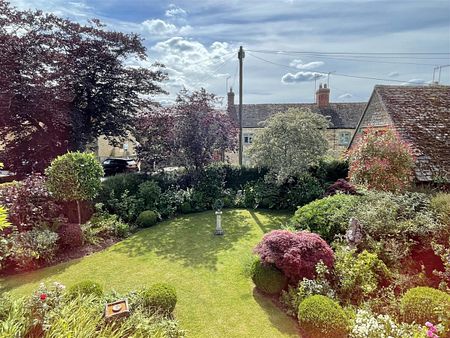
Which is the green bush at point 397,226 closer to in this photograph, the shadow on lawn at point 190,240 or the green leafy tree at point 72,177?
the shadow on lawn at point 190,240

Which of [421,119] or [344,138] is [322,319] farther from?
[344,138]

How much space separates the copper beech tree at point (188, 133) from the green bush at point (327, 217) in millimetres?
6498

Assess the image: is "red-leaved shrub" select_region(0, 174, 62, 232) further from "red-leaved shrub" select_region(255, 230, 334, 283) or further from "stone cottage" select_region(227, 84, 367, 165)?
"stone cottage" select_region(227, 84, 367, 165)

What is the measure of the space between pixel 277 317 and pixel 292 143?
27.2ft

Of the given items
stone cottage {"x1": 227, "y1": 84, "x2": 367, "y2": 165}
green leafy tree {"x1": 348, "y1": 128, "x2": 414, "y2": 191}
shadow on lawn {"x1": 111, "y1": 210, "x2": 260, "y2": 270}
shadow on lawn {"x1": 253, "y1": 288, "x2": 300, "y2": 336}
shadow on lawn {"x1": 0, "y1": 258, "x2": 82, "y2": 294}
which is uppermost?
stone cottage {"x1": 227, "y1": 84, "x2": 367, "y2": 165}

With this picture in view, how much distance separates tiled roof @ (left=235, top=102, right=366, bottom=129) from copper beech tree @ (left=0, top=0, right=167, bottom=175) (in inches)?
491

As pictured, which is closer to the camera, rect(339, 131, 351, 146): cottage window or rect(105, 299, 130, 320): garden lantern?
rect(105, 299, 130, 320): garden lantern

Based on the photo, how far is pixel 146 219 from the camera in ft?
34.1

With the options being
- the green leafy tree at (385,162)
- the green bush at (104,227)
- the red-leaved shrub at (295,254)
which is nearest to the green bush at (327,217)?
the red-leaved shrub at (295,254)

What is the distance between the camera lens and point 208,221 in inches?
431

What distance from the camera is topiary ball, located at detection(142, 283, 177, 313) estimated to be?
4754mm

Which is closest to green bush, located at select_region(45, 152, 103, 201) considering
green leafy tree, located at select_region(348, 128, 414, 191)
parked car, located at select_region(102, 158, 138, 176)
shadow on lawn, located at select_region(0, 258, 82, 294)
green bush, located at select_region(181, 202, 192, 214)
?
shadow on lawn, located at select_region(0, 258, 82, 294)

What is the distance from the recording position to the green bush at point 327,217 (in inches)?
275

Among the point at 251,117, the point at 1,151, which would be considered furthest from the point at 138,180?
the point at 251,117
